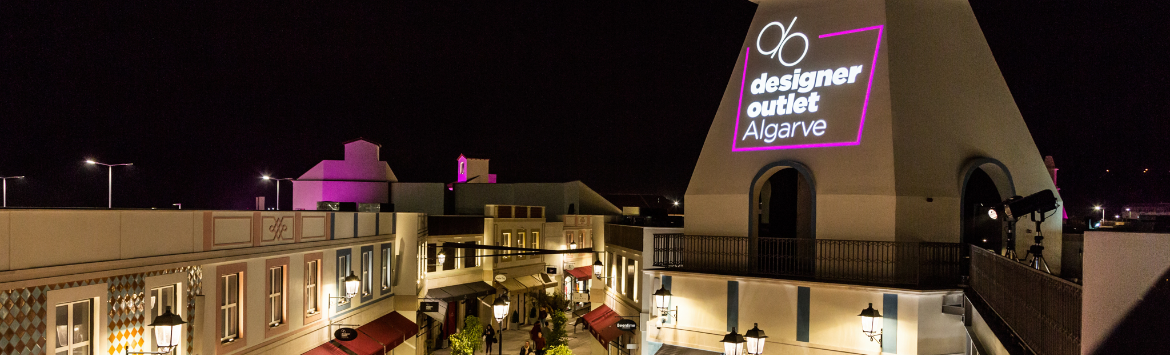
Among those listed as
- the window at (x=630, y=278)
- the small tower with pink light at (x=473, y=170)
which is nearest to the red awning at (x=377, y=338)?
the window at (x=630, y=278)

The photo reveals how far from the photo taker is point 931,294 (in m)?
13.5

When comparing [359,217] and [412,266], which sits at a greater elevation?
[359,217]

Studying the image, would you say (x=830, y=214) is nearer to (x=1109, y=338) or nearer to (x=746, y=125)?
(x=746, y=125)

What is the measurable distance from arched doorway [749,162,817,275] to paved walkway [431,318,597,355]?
39.6 ft

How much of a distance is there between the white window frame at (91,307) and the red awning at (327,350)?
5829 millimetres

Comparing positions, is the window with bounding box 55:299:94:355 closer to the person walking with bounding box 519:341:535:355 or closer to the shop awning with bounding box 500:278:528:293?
the person walking with bounding box 519:341:535:355

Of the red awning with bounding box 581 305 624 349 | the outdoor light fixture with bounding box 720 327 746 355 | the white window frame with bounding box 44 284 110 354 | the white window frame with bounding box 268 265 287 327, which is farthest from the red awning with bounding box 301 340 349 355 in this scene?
the red awning with bounding box 581 305 624 349

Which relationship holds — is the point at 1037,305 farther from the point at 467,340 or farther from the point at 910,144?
the point at 467,340

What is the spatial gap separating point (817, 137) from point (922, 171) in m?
2.21

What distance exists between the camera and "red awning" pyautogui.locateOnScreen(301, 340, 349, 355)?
14.8m

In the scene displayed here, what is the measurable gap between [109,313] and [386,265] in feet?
35.8

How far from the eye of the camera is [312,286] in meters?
15.3

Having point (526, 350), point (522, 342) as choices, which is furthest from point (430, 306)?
point (522, 342)

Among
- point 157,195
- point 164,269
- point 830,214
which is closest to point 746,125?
point 830,214
